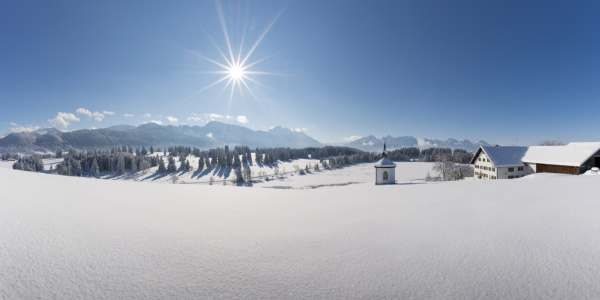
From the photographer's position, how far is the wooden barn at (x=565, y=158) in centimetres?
Result: 2323

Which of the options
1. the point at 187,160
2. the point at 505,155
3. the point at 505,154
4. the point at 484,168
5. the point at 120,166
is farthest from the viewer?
the point at 187,160

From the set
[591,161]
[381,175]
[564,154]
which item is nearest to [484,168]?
[564,154]

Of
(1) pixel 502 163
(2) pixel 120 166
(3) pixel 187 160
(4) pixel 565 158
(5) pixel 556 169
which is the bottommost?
A: (2) pixel 120 166

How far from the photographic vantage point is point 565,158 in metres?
24.9

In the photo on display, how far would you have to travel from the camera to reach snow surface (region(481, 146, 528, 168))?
2902 centimetres

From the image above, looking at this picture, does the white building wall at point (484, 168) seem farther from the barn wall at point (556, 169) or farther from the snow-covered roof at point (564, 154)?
the barn wall at point (556, 169)

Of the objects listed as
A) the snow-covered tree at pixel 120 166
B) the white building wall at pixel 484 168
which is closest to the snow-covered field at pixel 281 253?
the white building wall at pixel 484 168

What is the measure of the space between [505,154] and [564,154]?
5.49 meters

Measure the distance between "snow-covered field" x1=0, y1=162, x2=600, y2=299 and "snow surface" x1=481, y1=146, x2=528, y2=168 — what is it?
3031 cm

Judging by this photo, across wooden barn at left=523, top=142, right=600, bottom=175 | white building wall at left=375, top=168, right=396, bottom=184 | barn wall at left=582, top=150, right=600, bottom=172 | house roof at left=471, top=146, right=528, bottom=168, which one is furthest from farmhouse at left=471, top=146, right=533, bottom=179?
white building wall at left=375, top=168, right=396, bottom=184

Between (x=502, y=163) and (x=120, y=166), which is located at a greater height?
(x=502, y=163)

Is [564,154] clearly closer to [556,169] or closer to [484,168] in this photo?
[556,169]

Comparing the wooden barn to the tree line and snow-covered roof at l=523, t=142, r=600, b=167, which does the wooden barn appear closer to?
snow-covered roof at l=523, t=142, r=600, b=167

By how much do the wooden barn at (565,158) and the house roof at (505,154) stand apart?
779 mm
